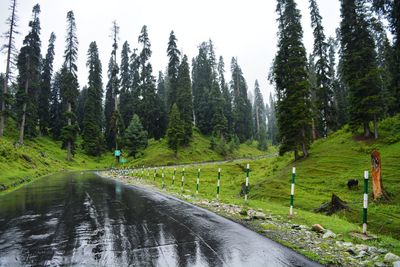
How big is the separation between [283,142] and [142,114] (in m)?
49.1

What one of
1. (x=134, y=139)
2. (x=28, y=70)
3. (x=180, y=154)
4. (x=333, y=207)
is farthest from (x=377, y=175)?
(x=28, y=70)

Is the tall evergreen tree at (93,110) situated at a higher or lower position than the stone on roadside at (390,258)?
higher

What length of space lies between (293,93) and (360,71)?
6.79m

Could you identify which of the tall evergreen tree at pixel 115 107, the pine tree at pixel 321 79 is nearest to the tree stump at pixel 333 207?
the pine tree at pixel 321 79

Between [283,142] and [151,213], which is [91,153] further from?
[151,213]

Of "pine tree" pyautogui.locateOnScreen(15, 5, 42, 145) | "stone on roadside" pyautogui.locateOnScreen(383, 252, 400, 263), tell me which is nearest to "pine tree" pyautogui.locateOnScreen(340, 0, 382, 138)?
"stone on roadside" pyautogui.locateOnScreen(383, 252, 400, 263)

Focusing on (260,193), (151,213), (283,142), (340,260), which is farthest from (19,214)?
(283,142)

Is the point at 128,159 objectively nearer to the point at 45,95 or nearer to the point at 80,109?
the point at 45,95

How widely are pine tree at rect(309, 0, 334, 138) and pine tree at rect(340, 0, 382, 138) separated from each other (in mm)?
6741

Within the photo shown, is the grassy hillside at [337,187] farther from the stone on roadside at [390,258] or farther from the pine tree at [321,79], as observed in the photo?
the pine tree at [321,79]

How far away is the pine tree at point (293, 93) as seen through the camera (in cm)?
2634

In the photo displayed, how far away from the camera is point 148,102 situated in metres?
69.8

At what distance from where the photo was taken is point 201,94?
269ft

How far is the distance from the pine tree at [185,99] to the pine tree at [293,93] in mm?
A: 34772
